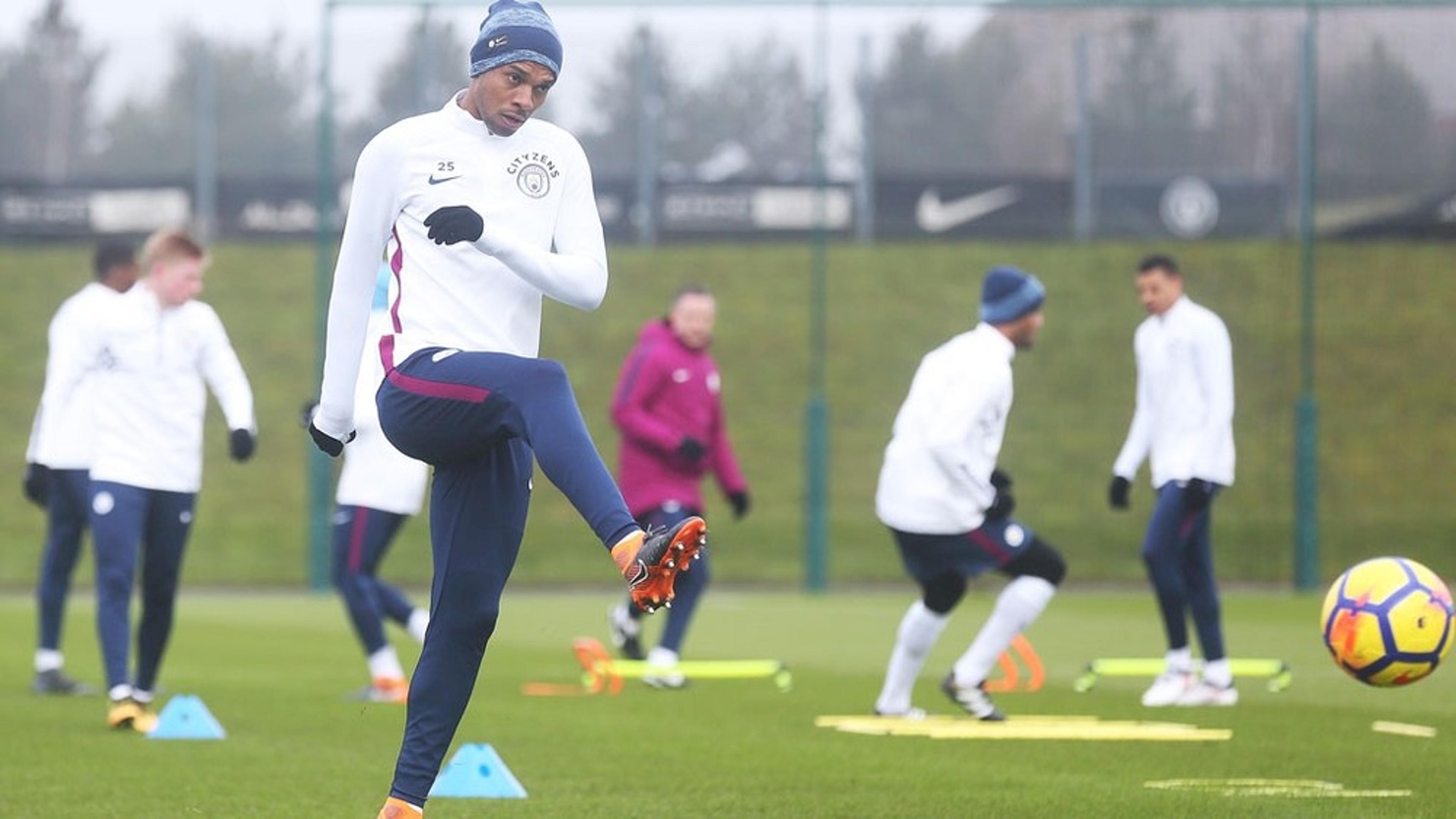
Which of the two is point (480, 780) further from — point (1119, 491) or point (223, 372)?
point (1119, 491)

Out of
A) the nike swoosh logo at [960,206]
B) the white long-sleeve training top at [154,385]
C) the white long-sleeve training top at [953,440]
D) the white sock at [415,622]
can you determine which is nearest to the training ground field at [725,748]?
the white sock at [415,622]

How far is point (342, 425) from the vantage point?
5.86 m

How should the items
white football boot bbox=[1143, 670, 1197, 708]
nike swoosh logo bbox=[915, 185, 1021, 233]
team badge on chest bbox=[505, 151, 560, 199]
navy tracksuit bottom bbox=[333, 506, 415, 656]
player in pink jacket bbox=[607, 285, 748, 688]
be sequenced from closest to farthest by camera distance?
team badge on chest bbox=[505, 151, 560, 199] < white football boot bbox=[1143, 670, 1197, 708] < navy tracksuit bottom bbox=[333, 506, 415, 656] < player in pink jacket bbox=[607, 285, 748, 688] < nike swoosh logo bbox=[915, 185, 1021, 233]

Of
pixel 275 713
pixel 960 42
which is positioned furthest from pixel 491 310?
pixel 960 42

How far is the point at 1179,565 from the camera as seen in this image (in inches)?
448

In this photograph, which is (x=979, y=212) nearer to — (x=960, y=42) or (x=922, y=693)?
(x=960, y=42)

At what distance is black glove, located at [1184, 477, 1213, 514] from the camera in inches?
440

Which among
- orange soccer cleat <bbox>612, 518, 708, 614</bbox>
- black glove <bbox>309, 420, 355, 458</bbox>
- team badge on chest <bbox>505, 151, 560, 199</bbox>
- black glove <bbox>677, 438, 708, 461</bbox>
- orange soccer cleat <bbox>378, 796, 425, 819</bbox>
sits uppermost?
team badge on chest <bbox>505, 151, 560, 199</bbox>

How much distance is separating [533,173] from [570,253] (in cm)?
22

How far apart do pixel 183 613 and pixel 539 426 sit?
1372 cm

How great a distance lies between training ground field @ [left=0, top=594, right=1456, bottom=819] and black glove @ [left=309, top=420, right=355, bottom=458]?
132cm

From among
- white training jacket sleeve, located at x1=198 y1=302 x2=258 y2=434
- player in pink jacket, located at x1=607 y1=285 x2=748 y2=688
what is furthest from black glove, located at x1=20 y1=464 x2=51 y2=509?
player in pink jacket, located at x1=607 y1=285 x2=748 y2=688

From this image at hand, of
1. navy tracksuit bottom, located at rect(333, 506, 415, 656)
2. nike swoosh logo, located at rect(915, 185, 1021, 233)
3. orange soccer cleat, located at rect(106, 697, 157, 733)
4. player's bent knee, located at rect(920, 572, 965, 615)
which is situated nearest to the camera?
orange soccer cleat, located at rect(106, 697, 157, 733)

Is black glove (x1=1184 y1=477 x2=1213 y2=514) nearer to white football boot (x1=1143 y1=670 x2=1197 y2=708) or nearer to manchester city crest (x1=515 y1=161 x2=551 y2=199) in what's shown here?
white football boot (x1=1143 y1=670 x2=1197 y2=708)
